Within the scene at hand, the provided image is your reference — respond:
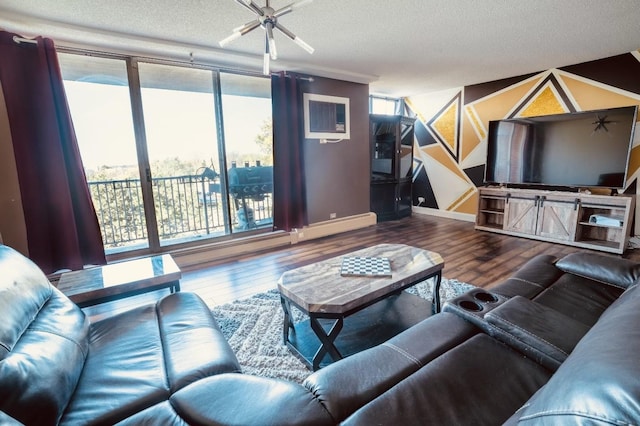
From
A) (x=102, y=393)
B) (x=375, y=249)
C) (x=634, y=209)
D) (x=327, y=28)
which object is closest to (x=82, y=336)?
(x=102, y=393)

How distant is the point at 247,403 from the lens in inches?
32.3

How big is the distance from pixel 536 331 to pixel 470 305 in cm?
30

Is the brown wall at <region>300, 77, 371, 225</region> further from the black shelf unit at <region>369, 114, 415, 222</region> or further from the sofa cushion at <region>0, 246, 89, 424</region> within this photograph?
the sofa cushion at <region>0, 246, 89, 424</region>

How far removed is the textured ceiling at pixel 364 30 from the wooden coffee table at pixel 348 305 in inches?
75.8

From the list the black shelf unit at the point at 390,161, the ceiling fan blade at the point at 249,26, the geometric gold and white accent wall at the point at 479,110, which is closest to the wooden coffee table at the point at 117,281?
the ceiling fan blade at the point at 249,26

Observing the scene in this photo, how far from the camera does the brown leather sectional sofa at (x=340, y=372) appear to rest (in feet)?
2.02

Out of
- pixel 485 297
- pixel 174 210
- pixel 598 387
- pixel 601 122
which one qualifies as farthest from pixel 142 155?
pixel 601 122

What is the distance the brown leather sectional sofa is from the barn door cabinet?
2.83m

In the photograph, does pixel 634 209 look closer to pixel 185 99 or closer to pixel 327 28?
pixel 327 28

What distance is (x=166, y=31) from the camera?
2.65 m

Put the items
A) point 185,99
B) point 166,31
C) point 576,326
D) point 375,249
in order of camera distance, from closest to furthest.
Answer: point 576,326 < point 375,249 < point 166,31 < point 185,99

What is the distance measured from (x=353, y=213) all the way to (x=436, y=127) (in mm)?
2388

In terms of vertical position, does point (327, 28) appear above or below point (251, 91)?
above

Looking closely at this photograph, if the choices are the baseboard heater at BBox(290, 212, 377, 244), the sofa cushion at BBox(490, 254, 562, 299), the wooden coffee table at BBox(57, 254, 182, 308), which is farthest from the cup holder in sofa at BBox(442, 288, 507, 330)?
the baseboard heater at BBox(290, 212, 377, 244)
